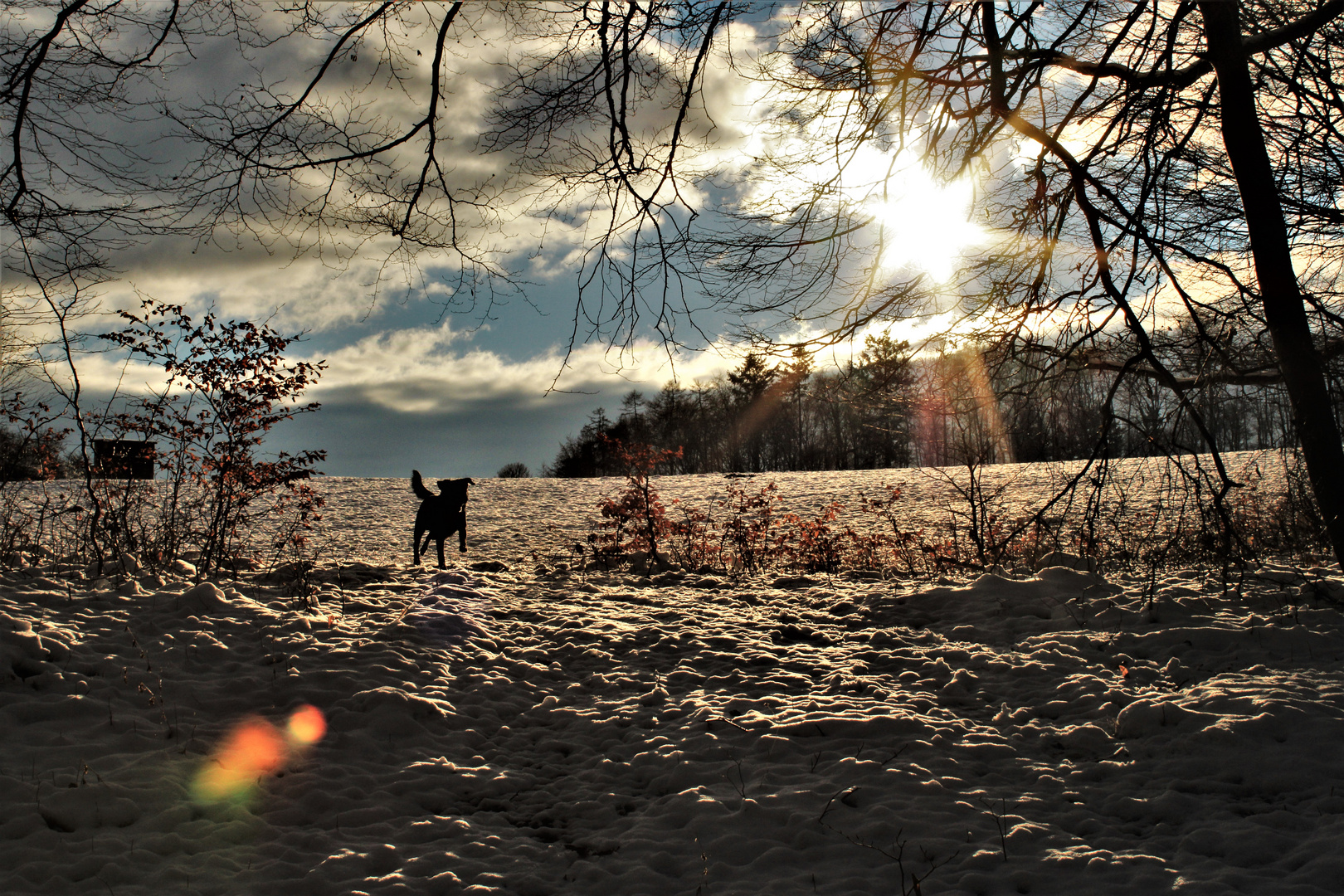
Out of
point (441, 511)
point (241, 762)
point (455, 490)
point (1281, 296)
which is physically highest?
point (1281, 296)

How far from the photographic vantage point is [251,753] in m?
3.92

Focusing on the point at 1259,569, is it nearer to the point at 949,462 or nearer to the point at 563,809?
the point at 563,809

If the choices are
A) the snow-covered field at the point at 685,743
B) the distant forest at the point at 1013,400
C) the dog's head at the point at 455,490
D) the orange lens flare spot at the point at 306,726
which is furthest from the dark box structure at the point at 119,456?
the distant forest at the point at 1013,400

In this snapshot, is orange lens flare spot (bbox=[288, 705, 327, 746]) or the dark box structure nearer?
orange lens flare spot (bbox=[288, 705, 327, 746])

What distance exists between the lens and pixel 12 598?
216 inches

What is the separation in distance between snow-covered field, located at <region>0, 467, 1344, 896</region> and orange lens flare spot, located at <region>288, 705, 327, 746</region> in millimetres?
73

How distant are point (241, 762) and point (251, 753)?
10 cm

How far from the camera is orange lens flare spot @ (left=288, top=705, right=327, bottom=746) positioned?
418 cm

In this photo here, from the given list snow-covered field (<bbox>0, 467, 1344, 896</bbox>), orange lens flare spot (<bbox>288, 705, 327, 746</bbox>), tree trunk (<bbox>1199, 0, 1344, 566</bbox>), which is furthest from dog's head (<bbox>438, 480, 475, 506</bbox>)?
tree trunk (<bbox>1199, 0, 1344, 566</bbox>)

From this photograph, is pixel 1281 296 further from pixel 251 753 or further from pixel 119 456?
pixel 119 456

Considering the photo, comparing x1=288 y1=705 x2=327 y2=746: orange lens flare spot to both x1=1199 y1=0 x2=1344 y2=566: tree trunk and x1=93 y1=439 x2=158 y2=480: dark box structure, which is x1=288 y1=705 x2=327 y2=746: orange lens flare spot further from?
x1=1199 y1=0 x2=1344 y2=566: tree trunk

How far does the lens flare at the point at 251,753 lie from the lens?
3.54 metres

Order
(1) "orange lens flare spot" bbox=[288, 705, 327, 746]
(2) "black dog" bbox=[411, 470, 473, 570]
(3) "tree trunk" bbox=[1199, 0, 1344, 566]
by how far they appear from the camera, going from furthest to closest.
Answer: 1. (2) "black dog" bbox=[411, 470, 473, 570]
2. (3) "tree trunk" bbox=[1199, 0, 1344, 566]
3. (1) "orange lens flare spot" bbox=[288, 705, 327, 746]

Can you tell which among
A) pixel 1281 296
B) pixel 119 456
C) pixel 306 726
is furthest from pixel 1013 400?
pixel 119 456
